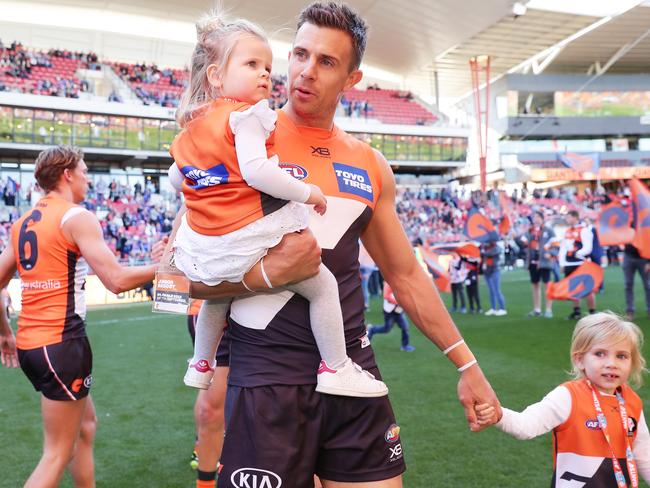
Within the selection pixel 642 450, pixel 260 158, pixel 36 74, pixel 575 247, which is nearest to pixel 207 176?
pixel 260 158

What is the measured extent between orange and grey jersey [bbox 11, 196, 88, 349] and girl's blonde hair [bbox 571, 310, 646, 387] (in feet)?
7.81

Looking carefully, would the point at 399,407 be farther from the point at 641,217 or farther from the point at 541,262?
the point at 541,262

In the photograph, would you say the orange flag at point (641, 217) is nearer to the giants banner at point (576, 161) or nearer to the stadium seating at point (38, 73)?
the giants banner at point (576, 161)

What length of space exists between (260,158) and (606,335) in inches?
66.6

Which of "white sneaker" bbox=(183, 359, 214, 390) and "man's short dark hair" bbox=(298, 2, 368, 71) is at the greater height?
"man's short dark hair" bbox=(298, 2, 368, 71)

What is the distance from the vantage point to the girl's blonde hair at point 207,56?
6.44 feet

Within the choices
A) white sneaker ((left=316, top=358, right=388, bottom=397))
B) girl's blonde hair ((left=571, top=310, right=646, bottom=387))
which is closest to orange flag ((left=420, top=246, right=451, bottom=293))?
girl's blonde hair ((left=571, top=310, right=646, bottom=387))

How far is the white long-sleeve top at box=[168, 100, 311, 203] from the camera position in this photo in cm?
174

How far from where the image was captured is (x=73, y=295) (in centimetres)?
317

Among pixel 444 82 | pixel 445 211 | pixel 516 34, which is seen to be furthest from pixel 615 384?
pixel 444 82

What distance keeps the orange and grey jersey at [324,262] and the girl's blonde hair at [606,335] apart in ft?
3.60

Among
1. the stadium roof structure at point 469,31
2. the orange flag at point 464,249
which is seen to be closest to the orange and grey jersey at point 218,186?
the orange flag at point 464,249

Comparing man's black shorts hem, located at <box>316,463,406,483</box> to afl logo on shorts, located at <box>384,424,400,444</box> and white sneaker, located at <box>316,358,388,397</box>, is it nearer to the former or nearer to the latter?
afl logo on shorts, located at <box>384,424,400,444</box>

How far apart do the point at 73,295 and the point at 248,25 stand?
1810 mm
